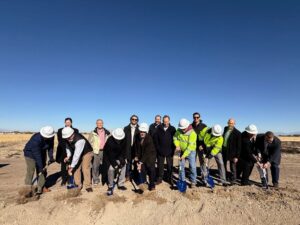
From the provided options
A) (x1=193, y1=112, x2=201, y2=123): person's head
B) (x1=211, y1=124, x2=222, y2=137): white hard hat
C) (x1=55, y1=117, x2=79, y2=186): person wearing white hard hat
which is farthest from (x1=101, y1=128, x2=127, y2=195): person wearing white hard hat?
(x1=211, y1=124, x2=222, y2=137): white hard hat

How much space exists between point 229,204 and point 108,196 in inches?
118

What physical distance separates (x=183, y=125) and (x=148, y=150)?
115 centimetres

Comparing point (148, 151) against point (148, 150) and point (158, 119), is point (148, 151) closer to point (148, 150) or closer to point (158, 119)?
point (148, 150)

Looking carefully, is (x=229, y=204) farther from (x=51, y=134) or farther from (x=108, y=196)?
(x=51, y=134)

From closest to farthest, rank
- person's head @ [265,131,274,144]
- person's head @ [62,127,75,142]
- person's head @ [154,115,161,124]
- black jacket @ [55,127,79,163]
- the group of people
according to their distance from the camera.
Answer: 1. person's head @ [62,127,75,142]
2. the group of people
3. person's head @ [265,131,274,144]
4. black jacket @ [55,127,79,163]
5. person's head @ [154,115,161,124]

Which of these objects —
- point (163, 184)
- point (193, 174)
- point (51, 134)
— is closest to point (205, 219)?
point (193, 174)

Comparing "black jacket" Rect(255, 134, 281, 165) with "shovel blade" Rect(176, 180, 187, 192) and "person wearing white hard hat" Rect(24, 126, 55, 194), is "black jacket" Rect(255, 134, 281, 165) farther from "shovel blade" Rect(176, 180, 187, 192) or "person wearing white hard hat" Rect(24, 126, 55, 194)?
"person wearing white hard hat" Rect(24, 126, 55, 194)

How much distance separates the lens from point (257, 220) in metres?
5.64

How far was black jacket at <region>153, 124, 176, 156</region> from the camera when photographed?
25.0ft

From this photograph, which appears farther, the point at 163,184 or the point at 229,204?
the point at 163,184

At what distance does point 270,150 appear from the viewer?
745cm

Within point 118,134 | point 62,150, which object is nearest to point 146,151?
point 118,134

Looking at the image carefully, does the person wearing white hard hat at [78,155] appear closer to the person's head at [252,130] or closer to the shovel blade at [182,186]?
the shovel blade at [182,186]

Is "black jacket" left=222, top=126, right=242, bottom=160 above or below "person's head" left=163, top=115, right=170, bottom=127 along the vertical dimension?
below
